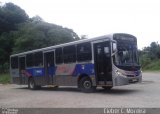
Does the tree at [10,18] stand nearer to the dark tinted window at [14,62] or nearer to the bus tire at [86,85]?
the dark tinted window at [14,62]

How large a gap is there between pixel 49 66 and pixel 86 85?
13.9ft

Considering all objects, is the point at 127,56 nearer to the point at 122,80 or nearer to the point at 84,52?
the point at 122,80

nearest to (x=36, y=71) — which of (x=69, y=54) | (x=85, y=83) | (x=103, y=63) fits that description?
(x=69, y=54)

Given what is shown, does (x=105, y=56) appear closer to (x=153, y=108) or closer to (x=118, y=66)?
(x=118, y=66)

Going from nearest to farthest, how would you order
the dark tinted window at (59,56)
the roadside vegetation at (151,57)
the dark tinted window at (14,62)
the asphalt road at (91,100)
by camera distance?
the asphalt road at (91,100) < the dark tinted window at (59,56) < the dark tinted window at (14,62) < the roadside vegetation at (151,57)

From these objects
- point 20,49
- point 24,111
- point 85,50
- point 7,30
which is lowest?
point 24,111

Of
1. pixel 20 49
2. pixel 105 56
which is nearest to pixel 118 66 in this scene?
pixel 105 56

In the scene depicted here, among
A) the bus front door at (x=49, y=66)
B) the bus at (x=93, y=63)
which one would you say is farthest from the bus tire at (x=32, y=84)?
the bus front door at (x=49, y=66)

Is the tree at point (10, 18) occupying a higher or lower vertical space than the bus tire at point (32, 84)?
higher

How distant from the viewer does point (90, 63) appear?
52.5 feet

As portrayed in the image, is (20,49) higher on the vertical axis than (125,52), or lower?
higher

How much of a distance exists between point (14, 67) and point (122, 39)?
39.8 ft

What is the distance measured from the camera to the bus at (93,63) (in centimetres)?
1477

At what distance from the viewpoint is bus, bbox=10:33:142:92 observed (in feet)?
48.4
